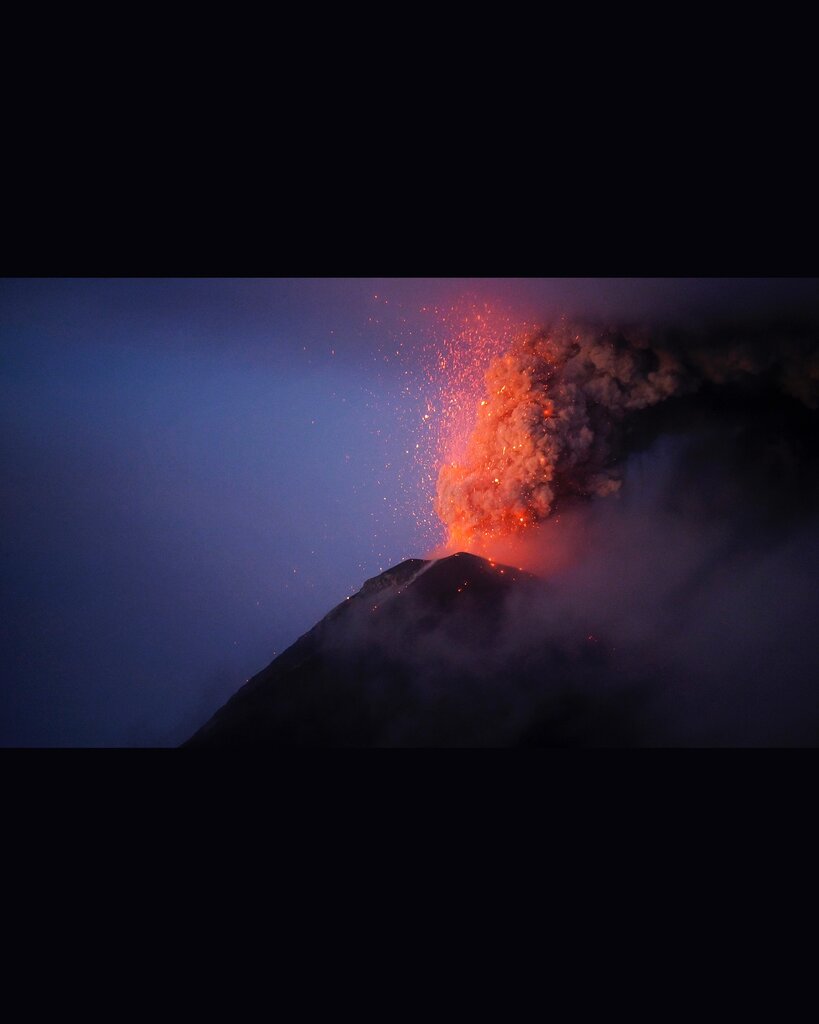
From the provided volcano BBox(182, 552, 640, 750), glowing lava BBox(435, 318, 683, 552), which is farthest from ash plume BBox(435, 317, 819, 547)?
volcano BBox(182, 552, 640, 750)

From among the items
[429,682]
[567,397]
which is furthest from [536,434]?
[429,682]

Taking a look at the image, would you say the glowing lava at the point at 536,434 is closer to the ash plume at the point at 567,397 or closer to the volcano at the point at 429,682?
the ash plume at the point at 567,397

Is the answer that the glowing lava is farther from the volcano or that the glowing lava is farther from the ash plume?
the volcano

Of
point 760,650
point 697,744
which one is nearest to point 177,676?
point 697,744

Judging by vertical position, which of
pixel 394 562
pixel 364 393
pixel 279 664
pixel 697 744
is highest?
pixel 364 393

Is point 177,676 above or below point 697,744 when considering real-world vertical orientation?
above

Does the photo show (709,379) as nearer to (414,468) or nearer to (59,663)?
(414,468)

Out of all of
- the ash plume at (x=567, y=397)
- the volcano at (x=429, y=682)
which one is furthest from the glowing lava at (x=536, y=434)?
the volcano at (x=429, y=682)
